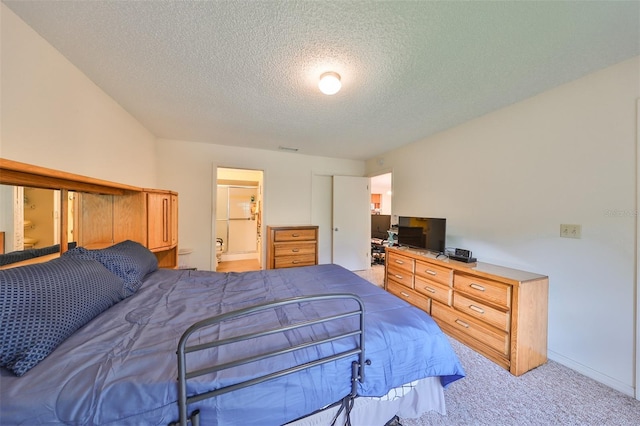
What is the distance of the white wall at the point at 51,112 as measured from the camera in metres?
1.25

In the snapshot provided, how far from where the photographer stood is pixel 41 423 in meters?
0.70

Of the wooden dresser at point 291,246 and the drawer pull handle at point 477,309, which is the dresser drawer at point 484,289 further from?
the wooden dresser at point 291,246

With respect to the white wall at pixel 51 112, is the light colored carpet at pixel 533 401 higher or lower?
lower

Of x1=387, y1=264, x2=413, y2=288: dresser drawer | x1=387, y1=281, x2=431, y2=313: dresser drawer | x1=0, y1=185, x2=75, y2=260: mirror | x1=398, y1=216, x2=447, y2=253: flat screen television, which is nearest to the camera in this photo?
x1=0, y1=185, x2=75, y2=260: mirror

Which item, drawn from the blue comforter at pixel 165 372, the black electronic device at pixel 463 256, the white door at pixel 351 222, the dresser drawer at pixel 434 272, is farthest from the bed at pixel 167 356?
the white door at pixel 351 222

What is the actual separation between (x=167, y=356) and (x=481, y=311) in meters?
2.37

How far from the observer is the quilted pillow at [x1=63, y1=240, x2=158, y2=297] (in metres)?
1.40

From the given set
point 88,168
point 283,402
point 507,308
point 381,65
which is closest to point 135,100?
point 88,168

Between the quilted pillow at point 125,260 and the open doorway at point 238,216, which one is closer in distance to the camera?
the quilted pillow at point 125,260

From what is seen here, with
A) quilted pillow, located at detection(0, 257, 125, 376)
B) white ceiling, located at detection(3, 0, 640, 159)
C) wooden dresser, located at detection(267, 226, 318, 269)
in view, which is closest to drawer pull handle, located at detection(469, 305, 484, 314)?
white ceiling, located at detection(3, 0, 640, 159)

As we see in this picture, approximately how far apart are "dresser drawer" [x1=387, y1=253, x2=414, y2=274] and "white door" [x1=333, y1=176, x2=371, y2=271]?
4.76ft

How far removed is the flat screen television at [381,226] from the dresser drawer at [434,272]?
113 inches

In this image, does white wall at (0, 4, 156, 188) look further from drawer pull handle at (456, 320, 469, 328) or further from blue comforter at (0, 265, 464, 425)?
drawer pull handle at (456, 320, 469, 328)

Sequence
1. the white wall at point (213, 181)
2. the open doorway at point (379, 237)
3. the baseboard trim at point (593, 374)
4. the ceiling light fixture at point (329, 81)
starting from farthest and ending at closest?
the open doorway at point (379, 237) → the white wall at point (213, 181) → the ceiling light fixture at point (329, 81) → the baseboard trim at point (593, 374)
